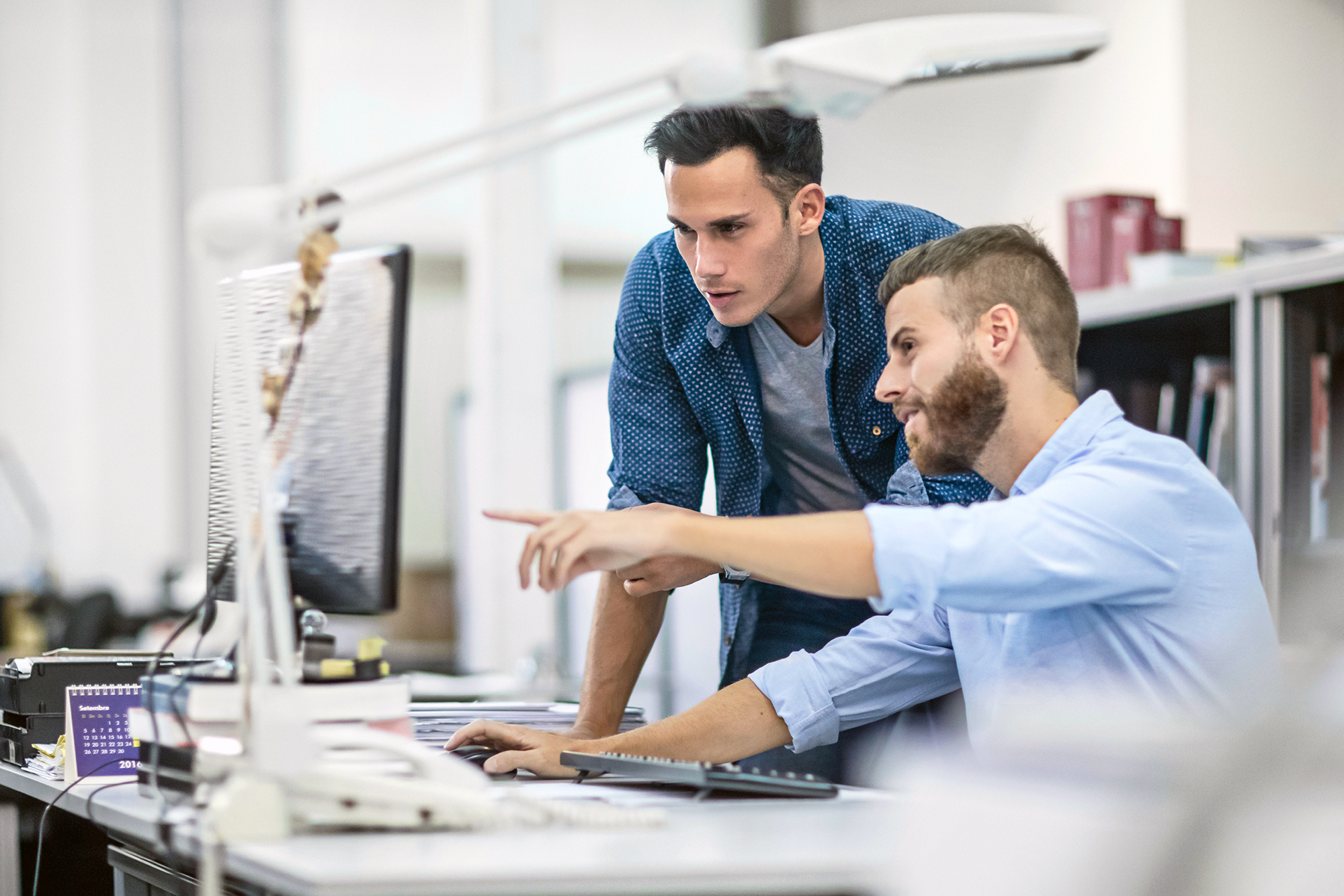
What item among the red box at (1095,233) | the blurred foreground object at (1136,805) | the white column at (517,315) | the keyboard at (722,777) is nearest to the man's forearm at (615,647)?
the keyboard at (722,777)

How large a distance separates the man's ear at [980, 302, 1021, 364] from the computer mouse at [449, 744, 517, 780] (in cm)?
68

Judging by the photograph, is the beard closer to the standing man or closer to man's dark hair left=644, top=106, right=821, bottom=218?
the standing man

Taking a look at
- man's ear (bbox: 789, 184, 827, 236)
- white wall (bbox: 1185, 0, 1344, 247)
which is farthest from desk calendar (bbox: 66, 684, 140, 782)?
white wall (bbox: 1185, 0, 1344, 247)

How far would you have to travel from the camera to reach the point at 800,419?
6.19 feet

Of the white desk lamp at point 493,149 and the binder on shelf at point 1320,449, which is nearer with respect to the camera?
the white desk lamp at point 493,149

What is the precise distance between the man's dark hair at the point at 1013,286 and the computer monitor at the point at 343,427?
0.62 metres

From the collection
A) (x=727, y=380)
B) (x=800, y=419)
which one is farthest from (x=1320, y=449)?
(x=727, y=380)

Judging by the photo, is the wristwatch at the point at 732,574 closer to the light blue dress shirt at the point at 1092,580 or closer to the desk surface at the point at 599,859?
the light blue dress shirt at the point at 1092,580

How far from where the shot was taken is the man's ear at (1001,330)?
1.38m

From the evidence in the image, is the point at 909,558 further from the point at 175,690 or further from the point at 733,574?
the point at 175,690

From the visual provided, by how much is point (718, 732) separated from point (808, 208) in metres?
0.79

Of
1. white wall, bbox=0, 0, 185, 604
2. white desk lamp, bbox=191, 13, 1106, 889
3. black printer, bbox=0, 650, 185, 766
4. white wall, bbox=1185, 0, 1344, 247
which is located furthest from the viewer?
white wall, bbox=0, 0, 185, 604

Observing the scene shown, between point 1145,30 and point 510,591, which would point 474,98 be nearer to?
point 510,591

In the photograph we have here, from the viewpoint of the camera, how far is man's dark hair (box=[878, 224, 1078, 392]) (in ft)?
4.55
